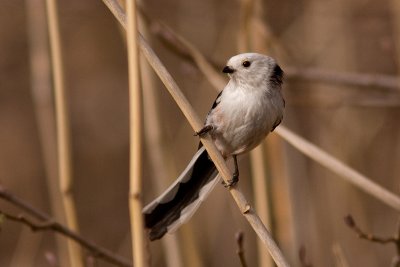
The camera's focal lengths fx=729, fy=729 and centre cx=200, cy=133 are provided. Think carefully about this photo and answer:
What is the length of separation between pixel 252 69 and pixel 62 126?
594mm

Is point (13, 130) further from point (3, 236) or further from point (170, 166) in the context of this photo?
point (170, 166)

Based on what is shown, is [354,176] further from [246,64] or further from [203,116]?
[203,116]

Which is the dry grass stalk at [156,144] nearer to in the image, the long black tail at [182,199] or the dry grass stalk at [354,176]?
the long black tail at [182,199]

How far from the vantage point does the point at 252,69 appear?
2113 mm

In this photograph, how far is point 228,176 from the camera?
1.57 meters

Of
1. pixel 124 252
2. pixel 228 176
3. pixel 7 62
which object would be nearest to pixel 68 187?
pixel 228 176

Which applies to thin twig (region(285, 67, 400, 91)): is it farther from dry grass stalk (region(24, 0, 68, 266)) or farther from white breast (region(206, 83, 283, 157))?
dry grass stalk (region(24, 0, 68, 266))

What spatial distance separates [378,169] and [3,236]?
2.30 meters

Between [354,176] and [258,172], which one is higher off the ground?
[258,172]

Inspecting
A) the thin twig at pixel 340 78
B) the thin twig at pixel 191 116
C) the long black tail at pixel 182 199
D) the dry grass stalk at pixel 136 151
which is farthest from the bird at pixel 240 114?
the dry grass stalk at pixel 136 151

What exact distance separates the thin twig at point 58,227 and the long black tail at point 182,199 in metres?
0.15

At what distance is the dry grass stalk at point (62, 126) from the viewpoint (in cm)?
179

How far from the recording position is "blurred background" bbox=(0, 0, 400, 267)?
2.36 m

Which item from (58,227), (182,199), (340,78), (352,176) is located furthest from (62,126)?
(340,78)
